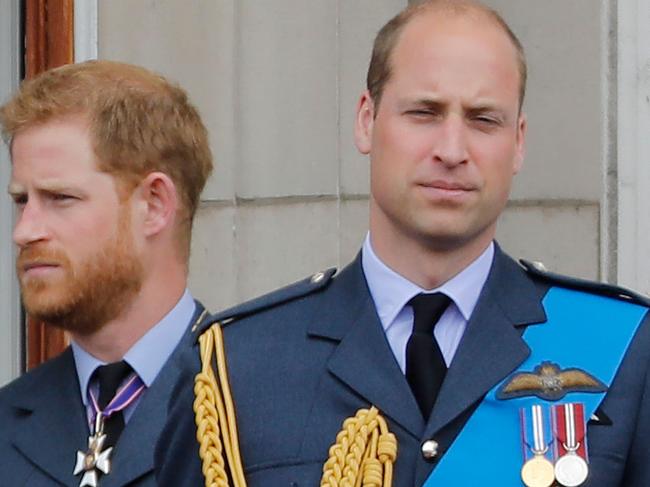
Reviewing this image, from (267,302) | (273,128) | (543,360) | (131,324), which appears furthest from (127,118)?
(273,128)

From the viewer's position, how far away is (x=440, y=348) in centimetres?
347

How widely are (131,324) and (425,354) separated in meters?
0.97

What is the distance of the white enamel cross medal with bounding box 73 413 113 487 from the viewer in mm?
4109

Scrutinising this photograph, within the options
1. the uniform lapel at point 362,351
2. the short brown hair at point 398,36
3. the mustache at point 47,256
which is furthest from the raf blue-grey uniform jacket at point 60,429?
the short brown hair at point 398,36

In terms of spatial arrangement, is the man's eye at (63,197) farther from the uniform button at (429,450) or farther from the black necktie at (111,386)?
the uniform button at (429,450)

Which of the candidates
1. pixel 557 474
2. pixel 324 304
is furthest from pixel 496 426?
pixel 324 304

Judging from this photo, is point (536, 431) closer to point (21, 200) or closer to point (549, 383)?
point (549, 383)

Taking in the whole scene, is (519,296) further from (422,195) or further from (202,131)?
(202,131)

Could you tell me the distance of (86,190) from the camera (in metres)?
4.18

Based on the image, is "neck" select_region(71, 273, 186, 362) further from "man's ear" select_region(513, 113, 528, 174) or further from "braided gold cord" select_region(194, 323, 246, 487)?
"man's ear" select_region(513, 113, 528, 174)

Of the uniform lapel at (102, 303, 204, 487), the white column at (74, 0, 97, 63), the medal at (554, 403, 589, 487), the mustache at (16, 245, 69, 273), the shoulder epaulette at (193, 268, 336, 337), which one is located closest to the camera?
the medal at (554, 403, 589, 487)

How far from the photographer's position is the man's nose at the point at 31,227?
4160 millimetres

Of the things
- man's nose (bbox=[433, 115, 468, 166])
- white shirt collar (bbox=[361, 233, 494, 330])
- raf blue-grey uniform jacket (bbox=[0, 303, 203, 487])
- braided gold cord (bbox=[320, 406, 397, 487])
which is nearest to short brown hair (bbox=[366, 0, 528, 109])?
man's nose (bbox=[433, 115, 468, 166])

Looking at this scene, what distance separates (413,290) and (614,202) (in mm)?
1815
